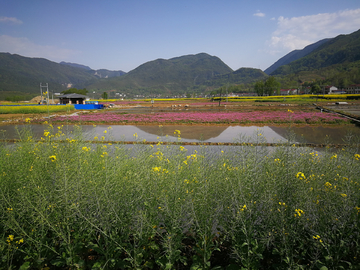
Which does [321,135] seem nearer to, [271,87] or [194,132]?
[194,132]

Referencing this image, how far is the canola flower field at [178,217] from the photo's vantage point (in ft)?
9.20

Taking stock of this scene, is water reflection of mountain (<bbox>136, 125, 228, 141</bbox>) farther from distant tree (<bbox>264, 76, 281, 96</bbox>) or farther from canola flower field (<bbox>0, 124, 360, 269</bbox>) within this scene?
distant tree (<bbox>264, 76, 281, 96</bbox>)

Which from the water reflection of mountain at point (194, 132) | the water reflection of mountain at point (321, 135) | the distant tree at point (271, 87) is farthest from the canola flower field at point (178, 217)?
the distant tree at point (271, 87)

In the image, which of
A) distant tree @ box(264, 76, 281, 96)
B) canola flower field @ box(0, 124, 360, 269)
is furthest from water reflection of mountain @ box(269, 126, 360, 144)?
distant tree @ box(264, 76, 281, 96)

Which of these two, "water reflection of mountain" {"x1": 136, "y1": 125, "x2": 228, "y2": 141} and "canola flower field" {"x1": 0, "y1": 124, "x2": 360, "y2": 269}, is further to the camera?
"water reflection of mountain" {"x1": 136, "y1": 125, "x2": 228, "y2": 141}

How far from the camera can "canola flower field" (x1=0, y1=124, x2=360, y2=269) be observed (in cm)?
280

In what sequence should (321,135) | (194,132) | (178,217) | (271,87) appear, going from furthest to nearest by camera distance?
(271,87) → (194,132) → (321,135) → (178,217)

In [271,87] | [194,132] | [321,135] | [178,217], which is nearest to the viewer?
[178,217]

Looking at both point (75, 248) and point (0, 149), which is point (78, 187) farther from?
point (0, 149)

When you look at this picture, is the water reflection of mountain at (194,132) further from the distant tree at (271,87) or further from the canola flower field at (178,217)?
the distant tree at (271,87)

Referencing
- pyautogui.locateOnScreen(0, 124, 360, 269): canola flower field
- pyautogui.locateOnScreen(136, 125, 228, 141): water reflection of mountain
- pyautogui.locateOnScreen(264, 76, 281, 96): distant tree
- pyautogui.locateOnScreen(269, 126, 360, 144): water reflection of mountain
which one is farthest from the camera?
pyautogui.locateOnScreen(264, 76, 281, 96): distant tree

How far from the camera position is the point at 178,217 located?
2.92 metres

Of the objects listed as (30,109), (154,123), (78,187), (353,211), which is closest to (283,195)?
(353,211)

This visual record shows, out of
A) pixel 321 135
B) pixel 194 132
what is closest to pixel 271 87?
pixel 321 135
